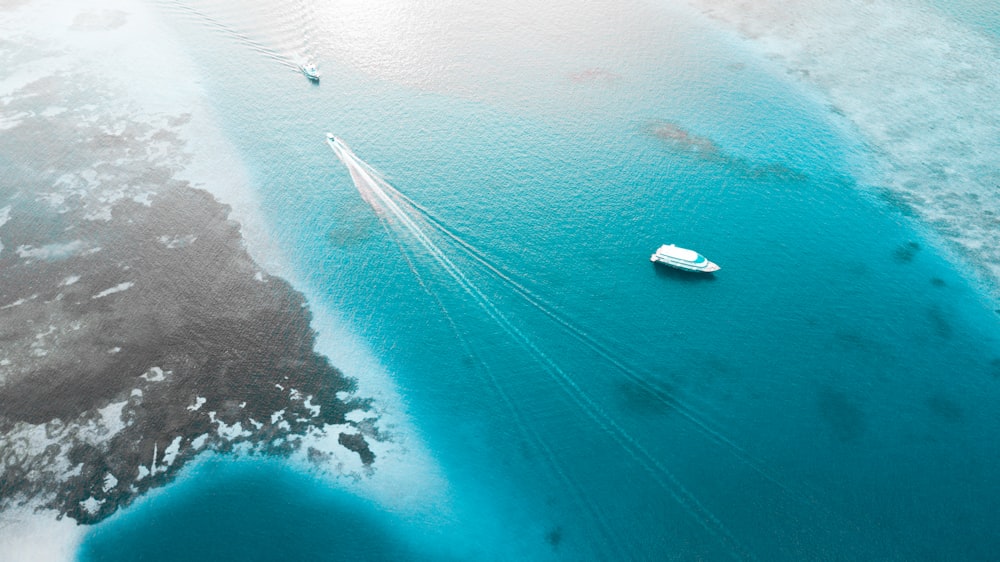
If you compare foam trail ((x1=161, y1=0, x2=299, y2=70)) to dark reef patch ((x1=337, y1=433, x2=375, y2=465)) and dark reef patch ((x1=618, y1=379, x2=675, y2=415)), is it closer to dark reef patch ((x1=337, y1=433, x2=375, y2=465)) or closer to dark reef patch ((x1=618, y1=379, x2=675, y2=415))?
dark reef patch ((x1=337, y1=433, x2=375, y2=465))

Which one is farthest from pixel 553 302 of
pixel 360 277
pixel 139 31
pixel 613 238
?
pixel 139 31

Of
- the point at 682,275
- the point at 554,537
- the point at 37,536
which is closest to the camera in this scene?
the point at 37,536

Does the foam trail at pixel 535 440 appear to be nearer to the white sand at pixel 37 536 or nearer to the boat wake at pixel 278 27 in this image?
the white sand at pixel 37 536

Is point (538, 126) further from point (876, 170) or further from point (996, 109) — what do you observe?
point (996, 109)

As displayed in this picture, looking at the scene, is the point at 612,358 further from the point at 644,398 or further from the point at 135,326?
the point at 135,326

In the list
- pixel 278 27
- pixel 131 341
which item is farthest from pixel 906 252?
pixel 278 27

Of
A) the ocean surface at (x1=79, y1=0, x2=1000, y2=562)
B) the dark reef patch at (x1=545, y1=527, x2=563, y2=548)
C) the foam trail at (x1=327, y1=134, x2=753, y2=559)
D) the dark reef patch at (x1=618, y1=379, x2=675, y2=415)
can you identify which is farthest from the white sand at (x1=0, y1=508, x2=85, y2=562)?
the dark reef patch at (x1=618, y1=379, x2=675, y2=415)

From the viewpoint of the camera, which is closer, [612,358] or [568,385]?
[568,385]
